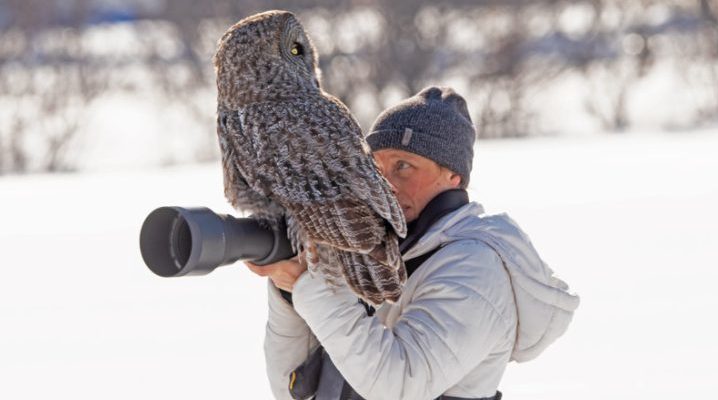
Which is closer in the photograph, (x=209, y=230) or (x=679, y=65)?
(x=209, y=230)

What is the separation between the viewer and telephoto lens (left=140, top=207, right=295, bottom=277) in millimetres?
1898

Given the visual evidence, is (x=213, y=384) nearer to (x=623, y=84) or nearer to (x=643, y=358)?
(x=643, y=358)

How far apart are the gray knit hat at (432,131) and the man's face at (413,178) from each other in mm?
20

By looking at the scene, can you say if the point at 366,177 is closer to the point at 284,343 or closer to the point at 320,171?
the point at 320,171

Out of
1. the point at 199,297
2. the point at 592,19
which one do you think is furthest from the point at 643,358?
the point at 592,19

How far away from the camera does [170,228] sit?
1966mm

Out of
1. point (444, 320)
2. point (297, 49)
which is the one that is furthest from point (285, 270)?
point (297, 49)

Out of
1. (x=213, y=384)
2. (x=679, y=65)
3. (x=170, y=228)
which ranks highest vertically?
(x=679, y=65)

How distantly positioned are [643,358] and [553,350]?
40 centimetres

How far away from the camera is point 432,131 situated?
236 cm

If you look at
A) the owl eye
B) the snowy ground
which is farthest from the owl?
the snowy ground

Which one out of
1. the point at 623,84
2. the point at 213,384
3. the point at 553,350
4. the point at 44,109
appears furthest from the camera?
the point at 623,84

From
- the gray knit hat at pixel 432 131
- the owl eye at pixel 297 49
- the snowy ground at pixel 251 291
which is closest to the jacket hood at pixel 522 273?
the gray knit hat at pixel 432 131

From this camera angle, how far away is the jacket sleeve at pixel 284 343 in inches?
90.3
